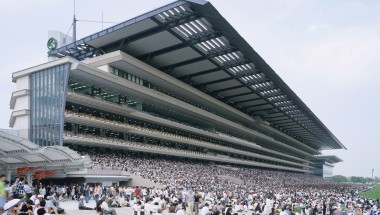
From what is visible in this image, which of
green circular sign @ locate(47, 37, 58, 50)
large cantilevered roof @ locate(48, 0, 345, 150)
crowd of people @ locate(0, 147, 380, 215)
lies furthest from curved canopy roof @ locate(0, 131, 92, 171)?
green circular sign @ locate(47, 37, 58, 50)

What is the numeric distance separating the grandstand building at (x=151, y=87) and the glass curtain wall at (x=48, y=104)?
11 cm

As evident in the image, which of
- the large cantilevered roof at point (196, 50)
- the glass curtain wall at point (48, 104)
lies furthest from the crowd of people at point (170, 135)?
the large cantilevered roof at point (196, 50)

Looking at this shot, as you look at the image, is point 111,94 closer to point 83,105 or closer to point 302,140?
point 83,105

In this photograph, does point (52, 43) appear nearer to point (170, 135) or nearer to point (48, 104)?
point (48, 104)

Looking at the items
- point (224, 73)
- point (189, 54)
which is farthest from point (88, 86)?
point (224, 73)

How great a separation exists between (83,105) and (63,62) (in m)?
6.21

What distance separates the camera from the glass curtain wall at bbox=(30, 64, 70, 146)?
1575 inches

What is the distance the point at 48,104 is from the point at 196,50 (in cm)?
1828

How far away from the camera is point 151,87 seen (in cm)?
5488

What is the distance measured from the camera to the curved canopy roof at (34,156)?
2034 centimetres

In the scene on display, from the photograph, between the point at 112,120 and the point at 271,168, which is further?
the point at 271,168

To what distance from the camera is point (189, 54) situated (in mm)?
47688

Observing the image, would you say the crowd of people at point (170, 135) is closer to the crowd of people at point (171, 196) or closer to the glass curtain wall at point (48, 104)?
the glass curtain wall at point (48, 104)

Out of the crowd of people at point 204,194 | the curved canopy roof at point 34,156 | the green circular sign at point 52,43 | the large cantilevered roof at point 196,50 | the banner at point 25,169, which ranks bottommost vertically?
the crowd of people at point 204,194
